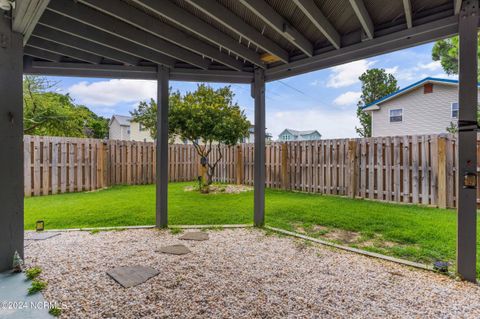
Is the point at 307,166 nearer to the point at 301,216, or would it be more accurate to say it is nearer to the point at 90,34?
the point at 301,216

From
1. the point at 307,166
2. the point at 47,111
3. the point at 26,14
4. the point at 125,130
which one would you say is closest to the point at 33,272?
the point at 26,14

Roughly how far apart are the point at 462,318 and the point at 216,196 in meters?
6.01

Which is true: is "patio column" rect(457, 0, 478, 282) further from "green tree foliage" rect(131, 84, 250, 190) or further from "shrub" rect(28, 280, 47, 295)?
"green tree foliage" rect(131, 84, 250, 190)

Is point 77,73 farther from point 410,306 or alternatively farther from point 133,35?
point 410,306

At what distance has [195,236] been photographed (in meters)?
3.79

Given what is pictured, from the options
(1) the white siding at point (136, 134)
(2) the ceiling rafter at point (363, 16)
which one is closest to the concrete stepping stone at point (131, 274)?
(2) the ceiling rafter at point (363, 16)

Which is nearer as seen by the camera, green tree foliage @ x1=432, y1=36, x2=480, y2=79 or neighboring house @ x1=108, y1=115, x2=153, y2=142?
green tree foliage @ x1=432, y1=36, x2=480, y2=79

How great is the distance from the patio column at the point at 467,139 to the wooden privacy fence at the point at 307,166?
142 inches

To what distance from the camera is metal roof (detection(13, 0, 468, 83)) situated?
2.51 meters

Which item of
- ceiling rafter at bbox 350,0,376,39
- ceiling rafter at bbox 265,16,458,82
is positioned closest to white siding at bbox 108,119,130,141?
ceiling rafter at bbox 265,16,458,82

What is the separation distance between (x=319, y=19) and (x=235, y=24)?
0.90m

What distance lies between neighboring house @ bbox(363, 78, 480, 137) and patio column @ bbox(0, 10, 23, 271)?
1180 cm

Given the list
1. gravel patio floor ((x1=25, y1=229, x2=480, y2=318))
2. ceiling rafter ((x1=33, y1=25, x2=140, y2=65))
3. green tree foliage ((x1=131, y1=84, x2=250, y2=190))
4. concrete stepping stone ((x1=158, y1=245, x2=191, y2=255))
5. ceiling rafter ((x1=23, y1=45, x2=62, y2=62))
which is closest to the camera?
gravel patio floor ((x1=25, y1=229, x2=480, y2=318))

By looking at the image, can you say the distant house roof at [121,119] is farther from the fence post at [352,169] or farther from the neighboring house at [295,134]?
the fence post at [352,169]
